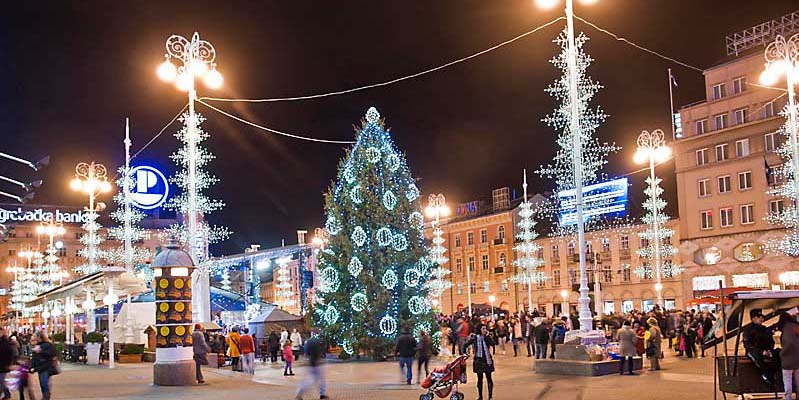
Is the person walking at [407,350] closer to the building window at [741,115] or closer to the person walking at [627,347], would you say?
the person walking at [627,347]

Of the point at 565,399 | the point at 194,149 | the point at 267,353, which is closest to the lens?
the point at 565,399

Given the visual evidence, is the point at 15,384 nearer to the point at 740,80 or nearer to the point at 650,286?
the point at 740,80

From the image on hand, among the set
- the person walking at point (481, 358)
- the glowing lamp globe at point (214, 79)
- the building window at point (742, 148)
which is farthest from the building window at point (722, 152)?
the person walking at point (481, 358)

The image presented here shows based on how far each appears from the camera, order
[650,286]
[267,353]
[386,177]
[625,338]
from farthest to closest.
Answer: [650,286] → [267,353] → [386,177] → [625,338]

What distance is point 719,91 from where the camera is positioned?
58188mm

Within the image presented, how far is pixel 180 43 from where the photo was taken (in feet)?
89.7

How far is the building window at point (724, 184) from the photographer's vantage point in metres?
57.8

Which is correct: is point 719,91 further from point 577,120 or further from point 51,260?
point 51,260

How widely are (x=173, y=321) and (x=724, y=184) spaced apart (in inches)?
1781

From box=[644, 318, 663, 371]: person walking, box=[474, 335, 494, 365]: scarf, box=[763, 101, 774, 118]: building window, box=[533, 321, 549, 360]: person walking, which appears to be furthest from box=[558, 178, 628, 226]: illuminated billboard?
box=[474, 335, 494, 365]: scarf

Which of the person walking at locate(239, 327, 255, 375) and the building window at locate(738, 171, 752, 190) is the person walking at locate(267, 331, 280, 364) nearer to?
the person walking at locate(239, 327, 255, 375)

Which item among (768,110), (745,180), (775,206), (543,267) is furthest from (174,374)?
(543,267)

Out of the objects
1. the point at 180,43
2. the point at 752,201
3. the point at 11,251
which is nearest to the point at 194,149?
the point at 180,43

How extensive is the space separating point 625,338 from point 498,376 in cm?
375
